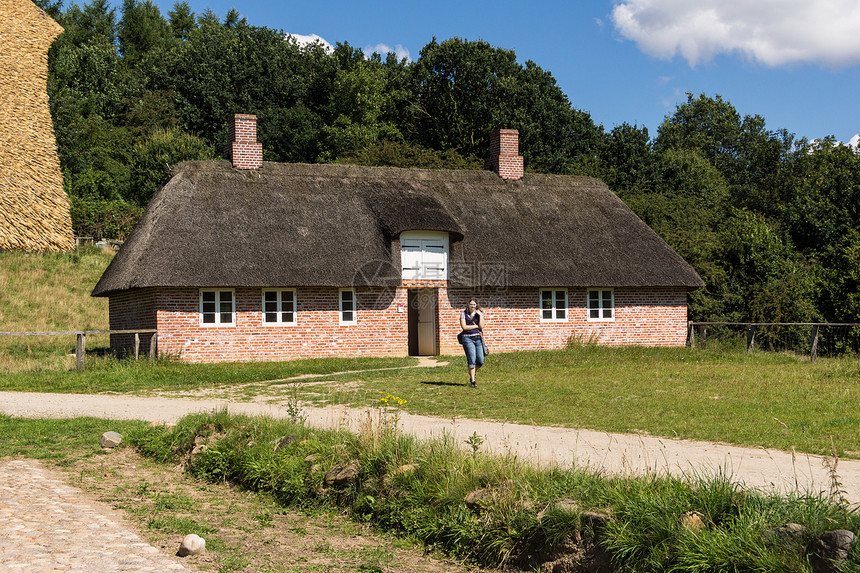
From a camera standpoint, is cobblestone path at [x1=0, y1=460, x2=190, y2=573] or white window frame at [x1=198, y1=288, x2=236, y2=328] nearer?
cobblestone path at [x1=0, y1=460, x2=190, y2=573]

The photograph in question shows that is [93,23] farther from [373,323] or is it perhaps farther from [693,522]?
[693,522]

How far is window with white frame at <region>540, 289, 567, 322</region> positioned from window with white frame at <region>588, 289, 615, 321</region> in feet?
3.03

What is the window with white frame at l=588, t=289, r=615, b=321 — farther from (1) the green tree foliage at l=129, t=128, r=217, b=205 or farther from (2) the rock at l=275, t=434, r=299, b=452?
(1) the green tree foliage at l=129, t=128, r=217, b=205

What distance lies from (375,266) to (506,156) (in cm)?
819

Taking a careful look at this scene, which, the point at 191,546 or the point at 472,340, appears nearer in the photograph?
the point at 191,546

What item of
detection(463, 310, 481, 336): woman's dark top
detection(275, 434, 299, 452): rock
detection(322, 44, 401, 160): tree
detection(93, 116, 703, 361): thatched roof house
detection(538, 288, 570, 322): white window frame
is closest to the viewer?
detection(275, 434, 299, 452): rock

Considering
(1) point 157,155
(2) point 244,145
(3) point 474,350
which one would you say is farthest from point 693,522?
(1) point 157,155

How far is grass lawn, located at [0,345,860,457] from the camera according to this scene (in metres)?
10.6

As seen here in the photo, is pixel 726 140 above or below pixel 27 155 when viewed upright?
above

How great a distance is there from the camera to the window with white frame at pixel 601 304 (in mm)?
26625

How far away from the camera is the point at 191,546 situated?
6.18m

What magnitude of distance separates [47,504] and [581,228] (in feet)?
72.8

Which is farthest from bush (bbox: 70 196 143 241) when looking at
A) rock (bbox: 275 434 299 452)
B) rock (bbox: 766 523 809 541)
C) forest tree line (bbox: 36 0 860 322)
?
rock (bbox: 766 523 809 541)

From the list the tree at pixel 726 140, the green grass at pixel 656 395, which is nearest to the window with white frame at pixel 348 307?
the green grass at pixel 656 395
